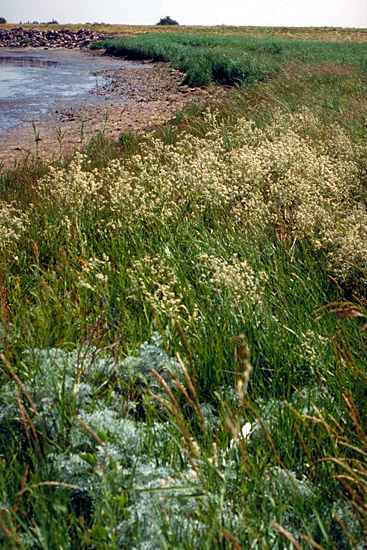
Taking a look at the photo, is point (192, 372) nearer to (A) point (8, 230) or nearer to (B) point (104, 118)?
(A) point (8, 230)

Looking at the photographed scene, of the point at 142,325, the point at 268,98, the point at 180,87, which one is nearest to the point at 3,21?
the point at 180,87

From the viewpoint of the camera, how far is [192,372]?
180 centimetres

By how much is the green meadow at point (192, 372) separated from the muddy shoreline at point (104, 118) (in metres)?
2.48

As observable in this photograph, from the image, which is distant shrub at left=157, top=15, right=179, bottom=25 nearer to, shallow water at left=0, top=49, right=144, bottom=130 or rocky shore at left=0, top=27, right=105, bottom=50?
rocky shore at left=0, top=27, right=105, bottom=50

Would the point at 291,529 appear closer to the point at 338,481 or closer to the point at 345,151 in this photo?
the point at 338,481

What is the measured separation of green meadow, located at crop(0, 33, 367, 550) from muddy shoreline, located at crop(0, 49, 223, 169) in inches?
97.6

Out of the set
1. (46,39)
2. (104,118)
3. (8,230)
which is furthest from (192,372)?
(46,39)

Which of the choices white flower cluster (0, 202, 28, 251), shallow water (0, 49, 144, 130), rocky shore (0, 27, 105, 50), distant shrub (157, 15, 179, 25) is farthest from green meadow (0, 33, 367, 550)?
distant shrub (157, 15, 179, 25)

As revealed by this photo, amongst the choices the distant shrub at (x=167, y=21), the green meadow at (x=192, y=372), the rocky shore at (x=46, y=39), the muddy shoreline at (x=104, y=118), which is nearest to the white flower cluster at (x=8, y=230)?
the green meadow at (x=192, y=372)

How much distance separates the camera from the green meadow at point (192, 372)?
1.26 meters

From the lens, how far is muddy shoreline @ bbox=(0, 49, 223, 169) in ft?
27.2

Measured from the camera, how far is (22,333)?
2.18 meters

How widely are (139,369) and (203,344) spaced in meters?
0.31

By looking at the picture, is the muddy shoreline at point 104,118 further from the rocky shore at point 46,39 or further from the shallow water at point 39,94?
the rocky shore at point 46,39
